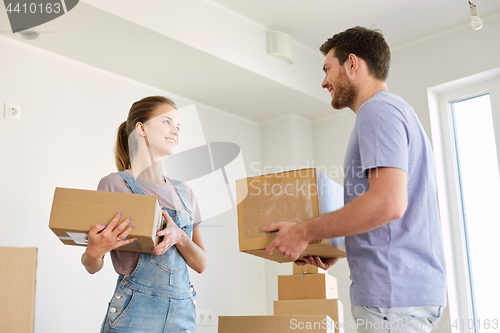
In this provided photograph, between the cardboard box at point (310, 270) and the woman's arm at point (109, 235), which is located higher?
the woman's arm at point (109, 235)

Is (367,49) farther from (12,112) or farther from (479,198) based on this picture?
(479,198)

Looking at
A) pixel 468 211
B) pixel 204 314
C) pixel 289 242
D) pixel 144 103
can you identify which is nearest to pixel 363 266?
pixel 289 242

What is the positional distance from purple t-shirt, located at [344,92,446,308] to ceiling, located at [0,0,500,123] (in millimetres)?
1641

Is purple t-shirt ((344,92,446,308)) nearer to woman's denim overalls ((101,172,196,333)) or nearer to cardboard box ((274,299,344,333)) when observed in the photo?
woman's denim overalls ((101,172,196,333))

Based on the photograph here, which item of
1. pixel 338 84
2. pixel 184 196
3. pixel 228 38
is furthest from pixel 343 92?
pixel 228 38

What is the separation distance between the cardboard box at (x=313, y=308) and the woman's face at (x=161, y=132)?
4.03 feet

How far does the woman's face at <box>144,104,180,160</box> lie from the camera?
1.68 metres

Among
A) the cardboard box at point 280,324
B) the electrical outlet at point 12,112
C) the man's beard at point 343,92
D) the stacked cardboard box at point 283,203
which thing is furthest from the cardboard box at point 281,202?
the electrical outlet at point 12,112

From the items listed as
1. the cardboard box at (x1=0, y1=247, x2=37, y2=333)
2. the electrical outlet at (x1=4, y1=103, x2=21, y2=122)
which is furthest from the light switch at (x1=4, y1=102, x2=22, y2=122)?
the cardboard box at (x1=0, y1=247, x2=37, y2=333)

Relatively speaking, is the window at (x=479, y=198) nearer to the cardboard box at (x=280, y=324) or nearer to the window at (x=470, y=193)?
the window at (x=470, y=193)

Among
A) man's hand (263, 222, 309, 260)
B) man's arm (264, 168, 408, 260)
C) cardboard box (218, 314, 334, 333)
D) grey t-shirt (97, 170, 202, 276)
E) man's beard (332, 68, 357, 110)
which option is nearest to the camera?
man's arm (264, 168, 408, 260)

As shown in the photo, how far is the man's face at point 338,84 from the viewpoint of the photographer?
1.35m

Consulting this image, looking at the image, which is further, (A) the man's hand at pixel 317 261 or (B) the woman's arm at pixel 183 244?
(A) the man's hand at pixel 317 261

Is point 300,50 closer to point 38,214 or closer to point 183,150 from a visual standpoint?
point 183,150
